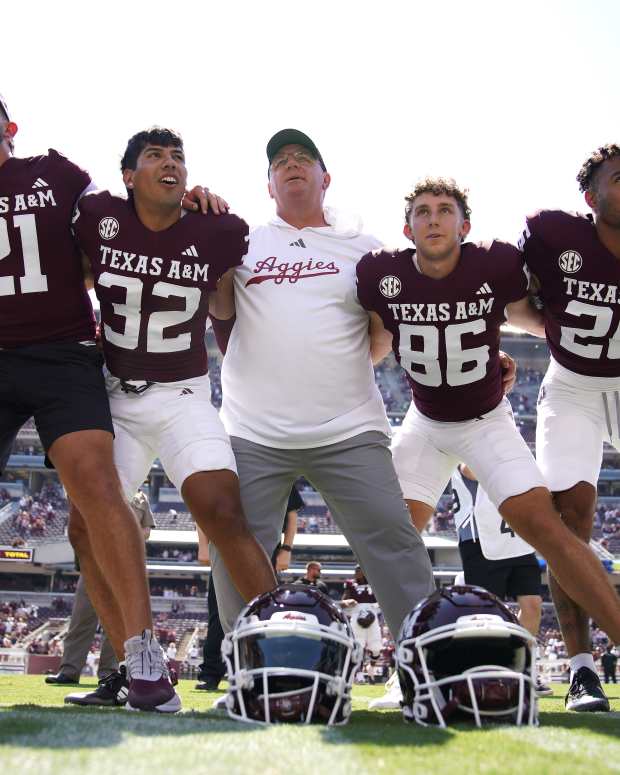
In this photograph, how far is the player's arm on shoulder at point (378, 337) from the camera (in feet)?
14.1

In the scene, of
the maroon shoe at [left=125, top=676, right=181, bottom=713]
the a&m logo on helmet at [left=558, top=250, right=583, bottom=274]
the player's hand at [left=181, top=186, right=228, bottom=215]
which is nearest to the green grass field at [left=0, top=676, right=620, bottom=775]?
the maroon shoe at [left=125, top=676, right=181, bottom=713]

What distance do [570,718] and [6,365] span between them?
2.75 metres

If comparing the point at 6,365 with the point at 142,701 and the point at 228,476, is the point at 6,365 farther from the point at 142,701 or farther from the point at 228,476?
the point at 142,701

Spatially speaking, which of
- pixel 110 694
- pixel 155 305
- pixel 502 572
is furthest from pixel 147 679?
pixel 502 572

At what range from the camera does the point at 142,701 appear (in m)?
3.15

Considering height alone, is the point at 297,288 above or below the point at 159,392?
above

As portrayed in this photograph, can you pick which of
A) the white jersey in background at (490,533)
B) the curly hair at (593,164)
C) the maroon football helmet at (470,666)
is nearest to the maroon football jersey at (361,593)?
the white jersey in background at (490,533)

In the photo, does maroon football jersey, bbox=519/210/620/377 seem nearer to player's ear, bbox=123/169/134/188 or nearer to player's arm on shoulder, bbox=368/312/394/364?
player's arm on shoulder, bbox=368/312/394/364

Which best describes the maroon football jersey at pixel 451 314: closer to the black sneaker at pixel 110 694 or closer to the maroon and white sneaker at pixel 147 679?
the maroon and white sneaker at pixel 147 679

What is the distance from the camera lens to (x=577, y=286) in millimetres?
4203

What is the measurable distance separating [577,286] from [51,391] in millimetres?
2510

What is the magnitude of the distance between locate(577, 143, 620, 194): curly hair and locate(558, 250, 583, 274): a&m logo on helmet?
14.8 inches

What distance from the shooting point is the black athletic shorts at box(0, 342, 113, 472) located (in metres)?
3.64

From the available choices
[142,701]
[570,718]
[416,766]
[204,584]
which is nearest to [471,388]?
[570,718]
